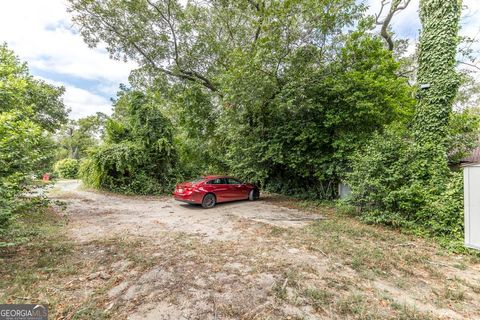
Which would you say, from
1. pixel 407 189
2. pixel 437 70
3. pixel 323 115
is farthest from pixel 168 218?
pixel 437 70

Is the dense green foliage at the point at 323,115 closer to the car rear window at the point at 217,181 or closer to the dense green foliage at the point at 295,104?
the dense green foliage at the point at 295,104

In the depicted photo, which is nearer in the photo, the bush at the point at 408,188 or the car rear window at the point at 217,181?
the bush at the point at 408,188

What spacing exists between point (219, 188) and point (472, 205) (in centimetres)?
721

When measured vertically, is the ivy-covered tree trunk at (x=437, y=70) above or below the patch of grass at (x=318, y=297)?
above

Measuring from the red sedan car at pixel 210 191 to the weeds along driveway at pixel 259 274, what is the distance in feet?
6.16

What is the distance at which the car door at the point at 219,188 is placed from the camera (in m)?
8.35

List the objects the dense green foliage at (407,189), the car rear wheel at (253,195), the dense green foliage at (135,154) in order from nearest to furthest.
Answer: the dense green foliage at (407,189), the car rear wheel at (253,195), the dense green foliage at (135,154)

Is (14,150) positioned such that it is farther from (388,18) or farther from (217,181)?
(388,18)

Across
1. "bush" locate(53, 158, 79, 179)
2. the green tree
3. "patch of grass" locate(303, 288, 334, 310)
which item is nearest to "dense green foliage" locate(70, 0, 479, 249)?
"patch of grass" locate(303, 288, 334, 310)

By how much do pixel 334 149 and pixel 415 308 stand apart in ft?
22.9

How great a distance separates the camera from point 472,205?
167 inches

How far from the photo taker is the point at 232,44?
11.7 meters

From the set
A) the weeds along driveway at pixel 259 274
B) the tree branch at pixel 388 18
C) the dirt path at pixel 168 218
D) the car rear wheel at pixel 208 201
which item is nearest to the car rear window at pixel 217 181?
the car rear wheel at pixel 208 201

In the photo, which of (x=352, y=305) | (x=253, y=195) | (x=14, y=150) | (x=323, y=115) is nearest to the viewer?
(x=352, y=305)
